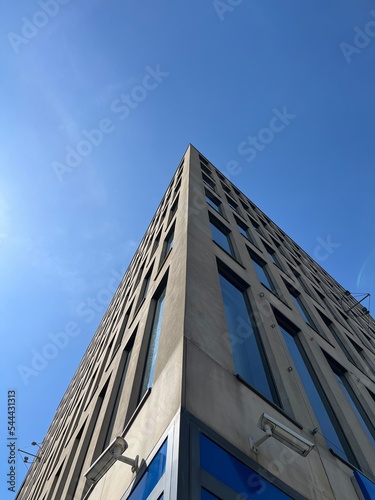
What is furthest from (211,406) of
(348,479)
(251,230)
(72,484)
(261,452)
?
(251,230)

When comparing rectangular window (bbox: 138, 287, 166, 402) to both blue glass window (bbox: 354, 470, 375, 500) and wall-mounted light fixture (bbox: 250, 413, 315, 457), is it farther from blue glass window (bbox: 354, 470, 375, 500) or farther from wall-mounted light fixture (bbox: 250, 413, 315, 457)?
blue glass window (bbox: 354, 470, 375, 500)

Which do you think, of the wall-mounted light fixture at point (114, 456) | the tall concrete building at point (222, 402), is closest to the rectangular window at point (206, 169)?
the tall concrete building at point (222, 402)

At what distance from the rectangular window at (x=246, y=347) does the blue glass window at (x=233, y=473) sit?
199cm

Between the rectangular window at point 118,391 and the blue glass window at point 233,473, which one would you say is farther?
the rectangular window at point 118,391

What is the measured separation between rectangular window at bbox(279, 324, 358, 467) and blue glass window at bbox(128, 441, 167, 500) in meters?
4.48

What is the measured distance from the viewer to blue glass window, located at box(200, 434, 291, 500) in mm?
4988

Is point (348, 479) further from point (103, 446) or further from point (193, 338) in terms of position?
point (103, 446)

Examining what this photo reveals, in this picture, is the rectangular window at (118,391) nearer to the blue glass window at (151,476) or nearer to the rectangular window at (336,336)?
the blue glass window at (151,476)

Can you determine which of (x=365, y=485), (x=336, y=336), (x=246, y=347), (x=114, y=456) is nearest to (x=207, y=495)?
(x=114, y=456)

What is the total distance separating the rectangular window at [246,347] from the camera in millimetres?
8070

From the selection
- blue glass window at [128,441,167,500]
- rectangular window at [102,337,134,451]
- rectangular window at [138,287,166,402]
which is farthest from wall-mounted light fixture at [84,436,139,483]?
rectangular window at [102,337,134,451]

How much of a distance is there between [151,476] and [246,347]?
406 cm

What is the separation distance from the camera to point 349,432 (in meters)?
9.38

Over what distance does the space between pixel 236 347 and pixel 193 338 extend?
1830mm
